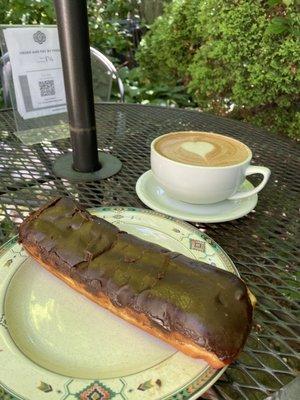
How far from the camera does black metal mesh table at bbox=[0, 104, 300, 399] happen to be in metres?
0.55

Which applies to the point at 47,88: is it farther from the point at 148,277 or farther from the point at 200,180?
the point at 148,277

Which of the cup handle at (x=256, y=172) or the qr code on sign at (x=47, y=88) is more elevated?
the qr code on sign at (x=47, y=88)

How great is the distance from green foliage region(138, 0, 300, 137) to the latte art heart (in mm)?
1626

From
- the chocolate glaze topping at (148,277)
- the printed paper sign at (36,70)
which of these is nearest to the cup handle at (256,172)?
the chocolate glaze topping at (148,277)

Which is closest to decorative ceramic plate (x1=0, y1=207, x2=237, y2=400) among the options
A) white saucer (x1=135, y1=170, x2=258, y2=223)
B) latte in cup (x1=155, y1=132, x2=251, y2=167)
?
white saucer (x1=135, y1=170, x2=258, y2=223)

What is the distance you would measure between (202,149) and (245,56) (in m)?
1.86

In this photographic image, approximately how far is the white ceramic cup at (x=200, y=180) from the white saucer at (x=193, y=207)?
2 cm

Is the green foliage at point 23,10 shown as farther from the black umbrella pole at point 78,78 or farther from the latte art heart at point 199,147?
the latte art heart at point 199,147

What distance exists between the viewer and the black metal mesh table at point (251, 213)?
0.55m

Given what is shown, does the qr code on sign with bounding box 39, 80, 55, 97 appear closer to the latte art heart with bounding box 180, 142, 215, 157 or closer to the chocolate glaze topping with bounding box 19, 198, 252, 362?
the latte art heart with bounding box 180, 142, 215, 157

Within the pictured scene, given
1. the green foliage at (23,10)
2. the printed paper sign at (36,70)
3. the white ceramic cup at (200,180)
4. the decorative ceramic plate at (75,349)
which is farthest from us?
the green foliage at (23,10)

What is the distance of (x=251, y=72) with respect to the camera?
2492 millimetres

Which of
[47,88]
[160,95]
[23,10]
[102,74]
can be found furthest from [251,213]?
[160,95]

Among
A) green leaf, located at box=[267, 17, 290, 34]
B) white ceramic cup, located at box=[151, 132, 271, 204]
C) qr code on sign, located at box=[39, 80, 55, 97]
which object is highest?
green leaf, located at box=[267, 17, 290, 34]
